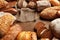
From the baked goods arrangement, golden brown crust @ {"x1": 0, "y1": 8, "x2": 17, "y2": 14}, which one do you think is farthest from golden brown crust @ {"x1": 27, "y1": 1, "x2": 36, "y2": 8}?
golden brown crust @ {"x1": 0, "y1": 8, "x2": 17, "y2": 14}

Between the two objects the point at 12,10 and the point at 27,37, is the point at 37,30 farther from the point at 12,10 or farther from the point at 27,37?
the point at 12,10

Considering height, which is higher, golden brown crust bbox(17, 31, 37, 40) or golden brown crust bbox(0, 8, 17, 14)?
golden brown crust bbox(0, 8, 17, 14)

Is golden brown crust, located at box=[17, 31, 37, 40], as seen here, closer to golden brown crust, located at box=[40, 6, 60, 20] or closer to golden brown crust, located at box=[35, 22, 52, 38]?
golden brown crust, located at box=[35, 22, 52, 38]

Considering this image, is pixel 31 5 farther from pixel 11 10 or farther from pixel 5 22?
pixel 5 22

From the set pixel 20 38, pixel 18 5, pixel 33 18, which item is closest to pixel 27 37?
pixel 20 38

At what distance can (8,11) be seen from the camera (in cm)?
84

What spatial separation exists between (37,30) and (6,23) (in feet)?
0.43

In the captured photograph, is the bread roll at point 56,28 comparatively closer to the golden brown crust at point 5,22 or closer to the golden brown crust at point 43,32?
the golden brown crust at point 43,32

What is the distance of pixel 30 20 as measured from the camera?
810 millimetres

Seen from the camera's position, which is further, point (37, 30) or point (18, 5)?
point (18, 5)

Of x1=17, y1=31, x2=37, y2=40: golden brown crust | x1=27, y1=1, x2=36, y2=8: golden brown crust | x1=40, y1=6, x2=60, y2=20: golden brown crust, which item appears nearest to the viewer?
x1=17, y1=31, x2=37, y2=40: golden brown crust

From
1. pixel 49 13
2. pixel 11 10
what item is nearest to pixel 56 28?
pixel 49 13

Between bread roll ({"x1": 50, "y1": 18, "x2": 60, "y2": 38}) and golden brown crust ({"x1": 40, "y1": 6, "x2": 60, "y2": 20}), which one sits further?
golden brown crust ({"x1": 40, "y1": 6, "x2": 60, "y2": 20})

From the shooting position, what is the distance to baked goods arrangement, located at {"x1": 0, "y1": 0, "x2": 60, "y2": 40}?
26.1 inches
